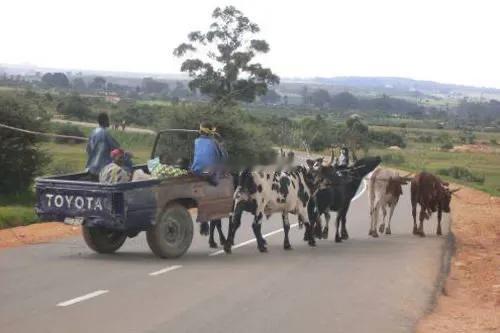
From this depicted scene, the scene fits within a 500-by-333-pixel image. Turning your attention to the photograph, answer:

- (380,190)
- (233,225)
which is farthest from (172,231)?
(380,190)

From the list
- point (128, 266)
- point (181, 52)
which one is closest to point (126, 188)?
point (128, 266)

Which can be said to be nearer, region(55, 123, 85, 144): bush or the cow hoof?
the cow hoof

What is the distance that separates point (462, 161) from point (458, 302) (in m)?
65.8

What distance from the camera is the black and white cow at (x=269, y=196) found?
14102mm

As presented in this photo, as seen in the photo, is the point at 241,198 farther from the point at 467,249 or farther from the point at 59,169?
the point at 59,169

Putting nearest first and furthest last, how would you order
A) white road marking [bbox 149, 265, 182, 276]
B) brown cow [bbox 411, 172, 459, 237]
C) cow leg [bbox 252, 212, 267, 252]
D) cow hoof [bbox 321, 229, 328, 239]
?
white road marking [bbox 149, 265, 182, 276], cow leg [bbox 252, 212, 267, 252], cow hoof [bbox 321, 229, 328, 239], brown cow [bbox 411, 172, 459, 237]

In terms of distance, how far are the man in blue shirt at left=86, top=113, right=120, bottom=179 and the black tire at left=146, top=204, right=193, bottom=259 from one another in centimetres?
158

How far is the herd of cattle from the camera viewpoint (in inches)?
558

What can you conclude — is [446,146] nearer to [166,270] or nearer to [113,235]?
[113,235]

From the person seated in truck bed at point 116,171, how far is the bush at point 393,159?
52907 mm

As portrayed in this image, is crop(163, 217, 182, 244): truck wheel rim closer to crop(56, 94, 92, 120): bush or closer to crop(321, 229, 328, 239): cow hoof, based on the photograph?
crop(321, 229, 328, 239): cow hoof

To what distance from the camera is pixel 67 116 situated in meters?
65.4

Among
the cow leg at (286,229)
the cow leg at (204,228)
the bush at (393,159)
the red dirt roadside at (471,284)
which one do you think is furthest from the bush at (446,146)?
the cow leg at (204,228)

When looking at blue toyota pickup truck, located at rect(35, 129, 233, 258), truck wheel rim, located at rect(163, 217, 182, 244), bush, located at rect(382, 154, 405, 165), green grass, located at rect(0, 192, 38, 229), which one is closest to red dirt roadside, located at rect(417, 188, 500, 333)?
blue toyota pickup truck, located at rect(35, 129, 233, 258)
